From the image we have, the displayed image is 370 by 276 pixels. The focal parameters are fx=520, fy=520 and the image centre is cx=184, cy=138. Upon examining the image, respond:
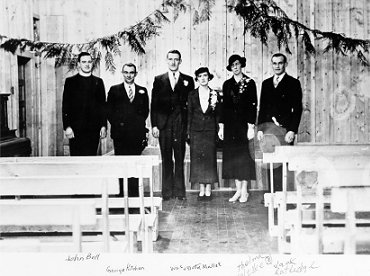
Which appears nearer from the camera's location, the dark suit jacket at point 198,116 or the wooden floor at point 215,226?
the wooden floor at point 215,226

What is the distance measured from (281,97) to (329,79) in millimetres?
370

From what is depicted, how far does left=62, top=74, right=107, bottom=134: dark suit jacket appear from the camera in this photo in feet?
12.3

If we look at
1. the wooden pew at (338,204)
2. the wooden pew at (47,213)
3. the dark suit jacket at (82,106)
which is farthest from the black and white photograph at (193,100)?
the wooden pew at (47,213)

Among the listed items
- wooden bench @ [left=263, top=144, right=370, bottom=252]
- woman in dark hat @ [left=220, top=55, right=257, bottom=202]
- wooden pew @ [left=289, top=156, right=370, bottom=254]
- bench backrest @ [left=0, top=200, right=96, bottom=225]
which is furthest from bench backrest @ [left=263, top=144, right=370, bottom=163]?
bench backrest @ [left=0, top=200, right=96, bottom=225]

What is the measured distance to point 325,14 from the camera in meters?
3.59

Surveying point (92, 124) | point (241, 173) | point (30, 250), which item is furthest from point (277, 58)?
point (30, 250)

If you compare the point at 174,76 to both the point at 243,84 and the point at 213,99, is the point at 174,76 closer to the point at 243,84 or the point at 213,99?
the point at 213,99

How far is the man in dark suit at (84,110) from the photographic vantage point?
12.3 feet

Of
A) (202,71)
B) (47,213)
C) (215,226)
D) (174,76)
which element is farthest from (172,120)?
(47,213)

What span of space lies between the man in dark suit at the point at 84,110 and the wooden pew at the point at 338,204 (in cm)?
163

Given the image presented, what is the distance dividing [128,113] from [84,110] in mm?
323

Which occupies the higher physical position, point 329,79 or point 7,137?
point 329,79

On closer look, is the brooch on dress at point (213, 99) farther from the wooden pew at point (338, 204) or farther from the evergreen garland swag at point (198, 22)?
the wooden pew at point (338, 204)

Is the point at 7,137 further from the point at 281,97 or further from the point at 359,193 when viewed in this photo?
the point at 359,193
